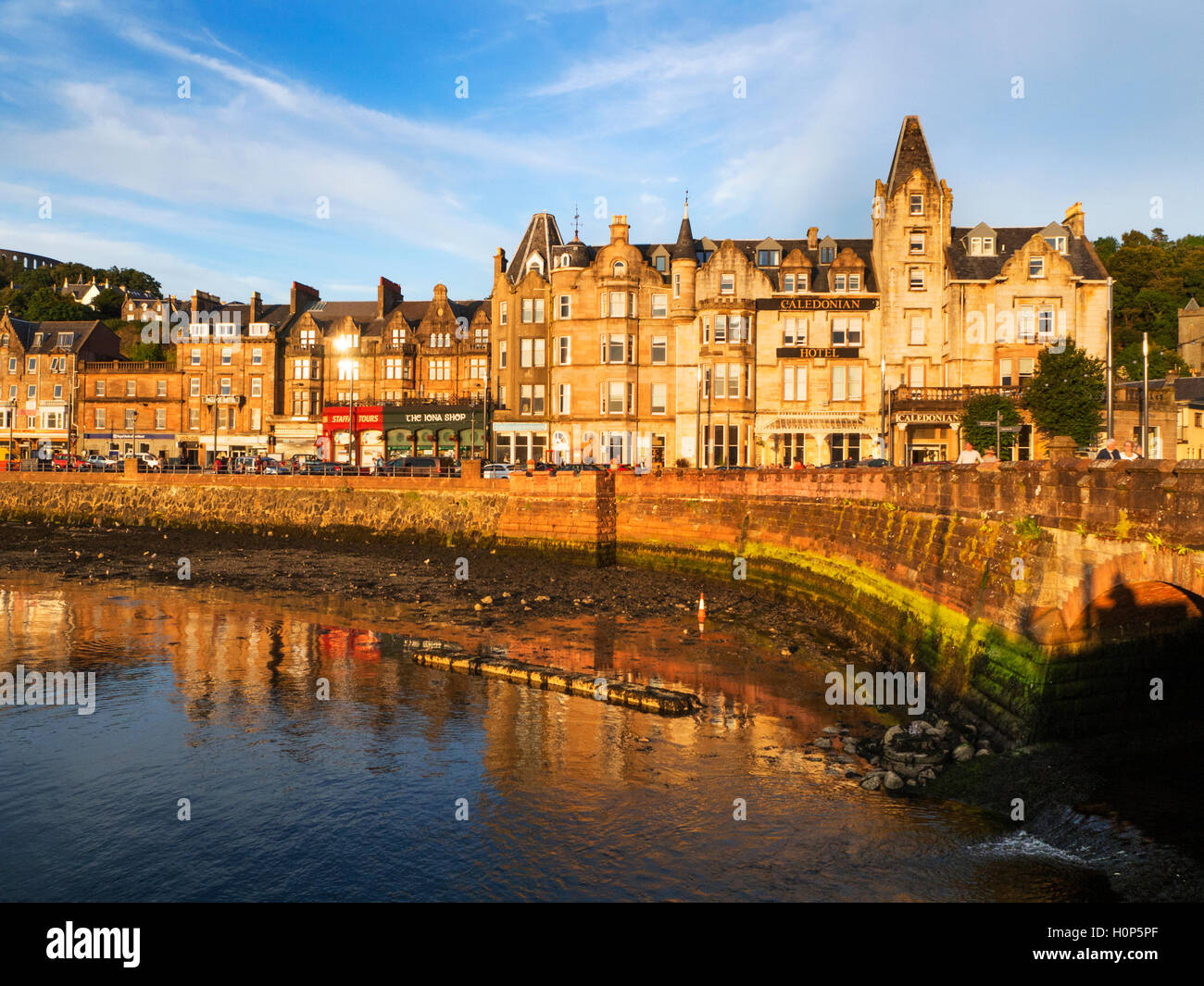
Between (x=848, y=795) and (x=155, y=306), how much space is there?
107 m

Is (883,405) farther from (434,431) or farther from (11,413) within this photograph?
(11,413)

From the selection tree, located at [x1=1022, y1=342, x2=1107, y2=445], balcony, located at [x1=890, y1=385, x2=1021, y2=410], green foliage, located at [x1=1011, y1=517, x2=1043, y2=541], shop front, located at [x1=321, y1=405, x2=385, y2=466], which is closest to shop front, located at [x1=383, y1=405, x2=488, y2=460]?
shop front, located at [x1=321, y1=405, x2=385, y2=466]

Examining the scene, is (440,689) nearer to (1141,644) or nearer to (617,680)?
(617,680)

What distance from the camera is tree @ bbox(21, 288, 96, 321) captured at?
108 metres

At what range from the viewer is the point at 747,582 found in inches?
1384

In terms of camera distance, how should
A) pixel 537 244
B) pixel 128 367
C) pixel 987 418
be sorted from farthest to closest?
pixel 128 367
pixel 537 244
pixel 987 418

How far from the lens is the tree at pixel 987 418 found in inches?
1801

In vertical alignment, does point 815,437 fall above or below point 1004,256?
below

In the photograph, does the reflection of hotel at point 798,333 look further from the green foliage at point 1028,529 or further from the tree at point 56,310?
the tree at point 56,310

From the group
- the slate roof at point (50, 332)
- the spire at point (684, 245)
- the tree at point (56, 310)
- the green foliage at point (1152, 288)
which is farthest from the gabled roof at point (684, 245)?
the tree at point (56, 310)

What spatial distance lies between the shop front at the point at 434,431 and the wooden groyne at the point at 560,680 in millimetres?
41559

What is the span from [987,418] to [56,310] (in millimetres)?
109457

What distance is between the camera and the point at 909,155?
177 feet

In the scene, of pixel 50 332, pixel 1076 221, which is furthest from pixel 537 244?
pixel 50 332
